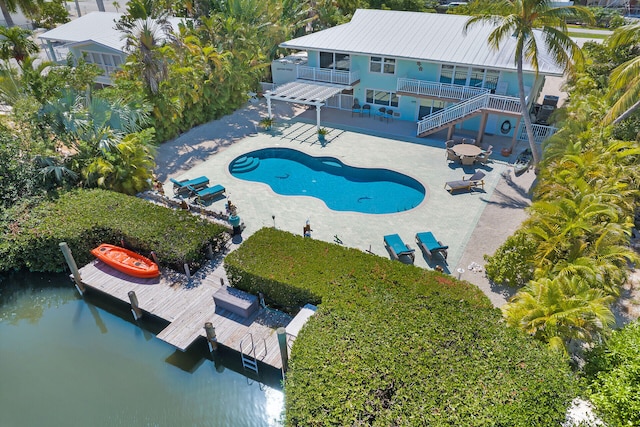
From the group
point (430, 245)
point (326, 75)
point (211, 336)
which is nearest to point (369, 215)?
point (430, 245)

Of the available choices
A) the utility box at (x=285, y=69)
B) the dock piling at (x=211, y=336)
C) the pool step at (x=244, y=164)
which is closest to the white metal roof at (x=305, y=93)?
the utility box at (x=285, y=69)

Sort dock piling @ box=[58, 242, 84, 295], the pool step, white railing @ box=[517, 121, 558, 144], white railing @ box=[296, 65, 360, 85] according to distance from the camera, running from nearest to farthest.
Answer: dock piling @ box=[58, 242, 84, 295] < the pool step < white railing @ box=[517, 121, 558, 144] < white railing @ box=[296, 65, 360, 85]

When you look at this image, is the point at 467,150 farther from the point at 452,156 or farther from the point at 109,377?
the point at 109,377

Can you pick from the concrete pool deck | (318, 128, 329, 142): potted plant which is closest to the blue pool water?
the concrete pool deck

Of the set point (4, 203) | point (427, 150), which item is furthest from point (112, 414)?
point (427, 150)

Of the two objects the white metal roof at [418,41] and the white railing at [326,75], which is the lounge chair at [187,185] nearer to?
the white railing at [326,75]

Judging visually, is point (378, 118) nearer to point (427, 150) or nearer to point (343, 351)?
point (427, 150)

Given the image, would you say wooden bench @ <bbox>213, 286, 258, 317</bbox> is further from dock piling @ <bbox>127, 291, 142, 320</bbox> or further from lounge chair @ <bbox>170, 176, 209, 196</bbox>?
lounge chair @ <bbox>170, 176, 209, 196</bbox>
